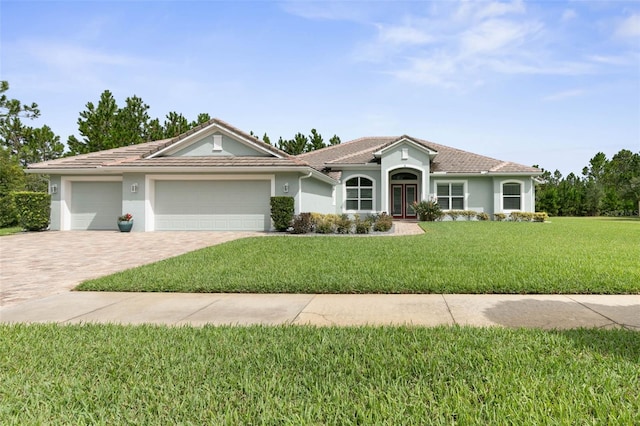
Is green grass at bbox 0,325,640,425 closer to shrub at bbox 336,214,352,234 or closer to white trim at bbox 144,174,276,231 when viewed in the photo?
shrub at bbox 336,214,352,234

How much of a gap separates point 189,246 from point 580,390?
35.2ft

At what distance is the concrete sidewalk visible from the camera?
4.35 m

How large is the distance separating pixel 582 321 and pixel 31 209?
21.3 m

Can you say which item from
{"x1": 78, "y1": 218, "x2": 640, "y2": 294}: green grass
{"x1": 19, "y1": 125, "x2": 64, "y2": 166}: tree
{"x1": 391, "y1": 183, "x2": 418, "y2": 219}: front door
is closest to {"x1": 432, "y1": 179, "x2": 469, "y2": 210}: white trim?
{"x1": 391, "y1": 183, "x2": 418, "y2": 219}: front door

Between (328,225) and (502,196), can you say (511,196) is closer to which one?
(502,196)

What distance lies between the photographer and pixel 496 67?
1320 centimetres

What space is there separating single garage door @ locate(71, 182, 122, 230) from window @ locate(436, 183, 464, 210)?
19129 millimetres

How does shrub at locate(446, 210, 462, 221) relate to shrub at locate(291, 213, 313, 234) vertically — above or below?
above

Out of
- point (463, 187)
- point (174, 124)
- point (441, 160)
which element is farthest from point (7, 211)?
point (463, 187)

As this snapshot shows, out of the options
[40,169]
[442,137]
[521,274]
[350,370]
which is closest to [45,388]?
[350,370]

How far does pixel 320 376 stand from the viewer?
2.83 meters

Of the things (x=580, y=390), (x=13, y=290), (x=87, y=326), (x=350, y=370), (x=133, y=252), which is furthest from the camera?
(x=133, y=252)

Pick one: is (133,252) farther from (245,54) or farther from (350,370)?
(350,370)

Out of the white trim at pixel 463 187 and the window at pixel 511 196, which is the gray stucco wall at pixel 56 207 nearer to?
the white trim at pixel 463 187
